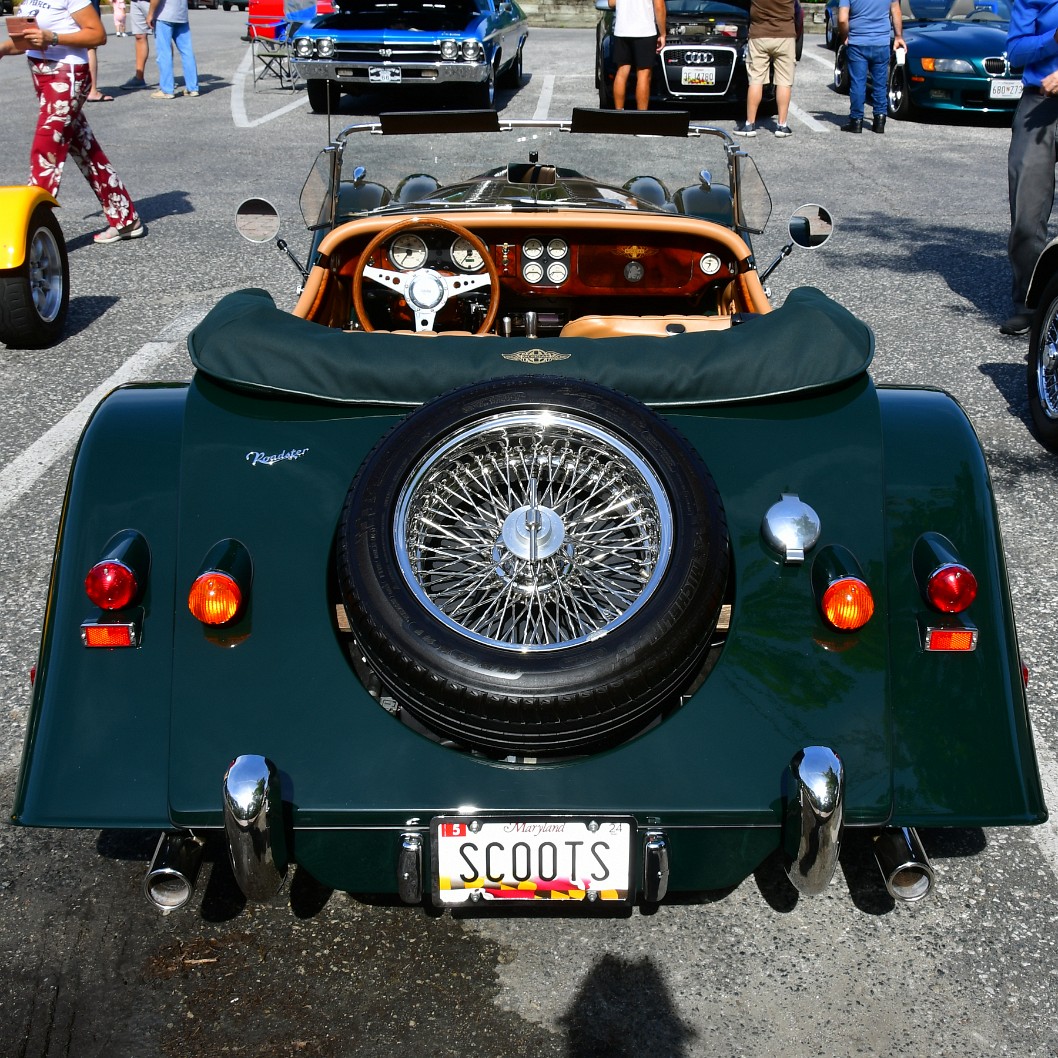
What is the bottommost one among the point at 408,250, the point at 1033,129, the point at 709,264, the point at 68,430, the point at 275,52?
the point at 275,52

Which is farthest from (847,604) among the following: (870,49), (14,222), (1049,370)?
(870,49)

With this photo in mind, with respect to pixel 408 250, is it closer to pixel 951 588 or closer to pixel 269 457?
pixel 269 457

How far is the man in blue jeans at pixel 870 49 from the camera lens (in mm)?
13766

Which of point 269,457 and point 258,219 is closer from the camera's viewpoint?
point 269,457

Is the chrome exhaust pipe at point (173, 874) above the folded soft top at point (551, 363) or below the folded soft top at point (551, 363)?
below

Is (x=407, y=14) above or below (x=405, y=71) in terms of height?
above

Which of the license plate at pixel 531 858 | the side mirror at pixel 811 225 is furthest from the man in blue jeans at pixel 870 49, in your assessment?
the license plate at pixel 531 858

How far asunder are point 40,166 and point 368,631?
282 inches

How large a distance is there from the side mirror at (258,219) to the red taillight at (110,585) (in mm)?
2382

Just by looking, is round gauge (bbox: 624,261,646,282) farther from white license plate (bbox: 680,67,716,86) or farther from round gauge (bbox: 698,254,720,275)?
white license plate (bbox: 680,67,716,86)

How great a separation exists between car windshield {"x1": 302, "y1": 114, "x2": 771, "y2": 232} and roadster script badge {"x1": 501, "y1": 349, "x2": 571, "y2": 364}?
220 cm

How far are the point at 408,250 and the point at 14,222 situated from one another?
3.48 meters

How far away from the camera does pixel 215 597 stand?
2.70 metres

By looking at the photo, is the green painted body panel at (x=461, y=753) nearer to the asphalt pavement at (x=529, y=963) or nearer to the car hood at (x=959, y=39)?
the asphalt pavement at (x=529, y=963)
